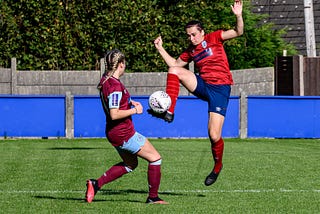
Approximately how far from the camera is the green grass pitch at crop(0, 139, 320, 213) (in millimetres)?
10336

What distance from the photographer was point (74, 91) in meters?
25.5

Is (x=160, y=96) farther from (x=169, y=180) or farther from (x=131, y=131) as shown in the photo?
(x=169, y=180)

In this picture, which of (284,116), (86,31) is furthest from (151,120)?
(86,31)

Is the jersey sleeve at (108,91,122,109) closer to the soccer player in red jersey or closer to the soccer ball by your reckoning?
the soccer player in red jersey

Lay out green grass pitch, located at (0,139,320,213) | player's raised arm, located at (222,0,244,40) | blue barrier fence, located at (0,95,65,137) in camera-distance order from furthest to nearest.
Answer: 1. blue barrier fence, located at (0,95,65,137)
2. player's raised arm, located at (222,0,244,40)
3. green grass pitch, located at (0,139,320,213)

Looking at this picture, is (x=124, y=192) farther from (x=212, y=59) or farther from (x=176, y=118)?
(x=176, y=118)

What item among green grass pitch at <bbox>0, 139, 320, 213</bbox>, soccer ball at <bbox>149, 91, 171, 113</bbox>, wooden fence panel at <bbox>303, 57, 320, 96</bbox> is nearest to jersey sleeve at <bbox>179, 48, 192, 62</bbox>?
soccer ball at <bbox>149, 91, 171, 113</bbox>

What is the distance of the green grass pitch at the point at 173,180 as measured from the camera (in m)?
10.3

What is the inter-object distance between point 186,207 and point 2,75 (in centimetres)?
1535

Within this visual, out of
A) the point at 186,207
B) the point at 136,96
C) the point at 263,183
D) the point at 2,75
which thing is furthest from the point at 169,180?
the point at 2,75

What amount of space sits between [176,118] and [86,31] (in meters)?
4.87

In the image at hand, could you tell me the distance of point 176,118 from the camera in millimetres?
24016

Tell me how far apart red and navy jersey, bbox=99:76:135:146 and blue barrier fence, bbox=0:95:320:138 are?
13.3 m

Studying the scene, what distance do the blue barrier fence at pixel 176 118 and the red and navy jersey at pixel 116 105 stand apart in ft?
43.5
